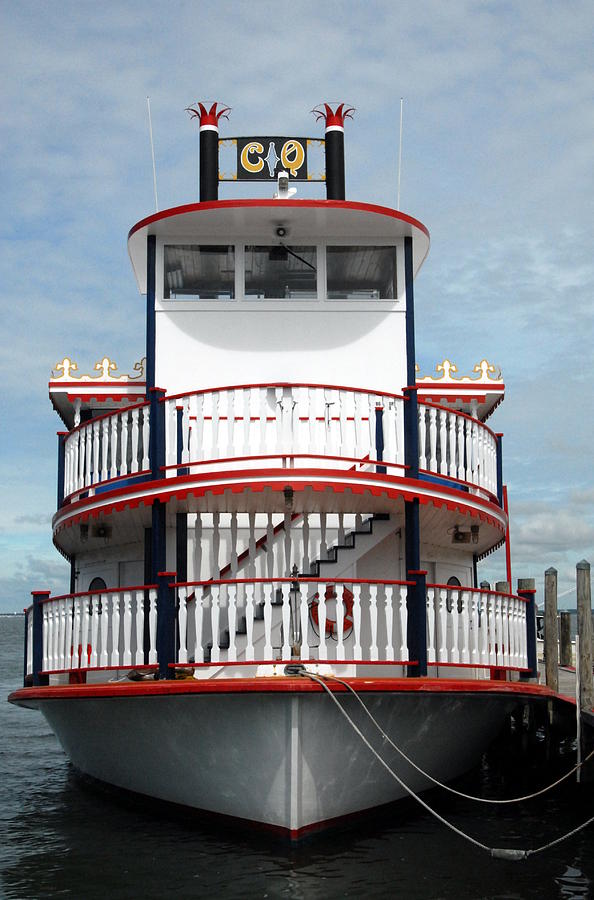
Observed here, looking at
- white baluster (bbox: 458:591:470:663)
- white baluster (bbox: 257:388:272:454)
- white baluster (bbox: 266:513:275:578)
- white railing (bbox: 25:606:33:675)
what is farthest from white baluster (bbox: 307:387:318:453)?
white railing (bbox: 25:606:33:675)

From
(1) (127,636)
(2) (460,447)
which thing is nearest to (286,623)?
(1) (127,636)

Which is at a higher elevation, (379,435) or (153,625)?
(379,435)

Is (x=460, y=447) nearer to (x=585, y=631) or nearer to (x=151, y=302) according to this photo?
(x=585, y=631)

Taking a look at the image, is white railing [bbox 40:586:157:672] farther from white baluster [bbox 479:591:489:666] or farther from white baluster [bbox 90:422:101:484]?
white baluster [bbox 479:591:489:666]

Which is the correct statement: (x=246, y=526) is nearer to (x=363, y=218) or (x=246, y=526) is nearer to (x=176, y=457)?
(x=176, y=457)

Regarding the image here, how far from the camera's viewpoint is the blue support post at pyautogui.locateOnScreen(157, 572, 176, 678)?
10852 mm

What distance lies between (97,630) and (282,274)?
5476mm

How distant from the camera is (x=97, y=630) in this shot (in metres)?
11.4

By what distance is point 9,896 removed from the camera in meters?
9.63

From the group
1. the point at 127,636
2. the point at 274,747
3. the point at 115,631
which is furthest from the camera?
the point at 115,631

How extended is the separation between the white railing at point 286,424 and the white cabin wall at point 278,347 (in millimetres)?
1949

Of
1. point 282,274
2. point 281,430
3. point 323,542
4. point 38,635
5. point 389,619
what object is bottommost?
point 38,635

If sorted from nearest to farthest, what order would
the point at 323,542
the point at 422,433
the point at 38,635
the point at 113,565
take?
the point at 422,433 < the point at 38,635 < the point at 323,542 < the point at 113,565

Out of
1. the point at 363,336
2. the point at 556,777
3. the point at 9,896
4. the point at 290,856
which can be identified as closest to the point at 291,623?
the point at 290,856
